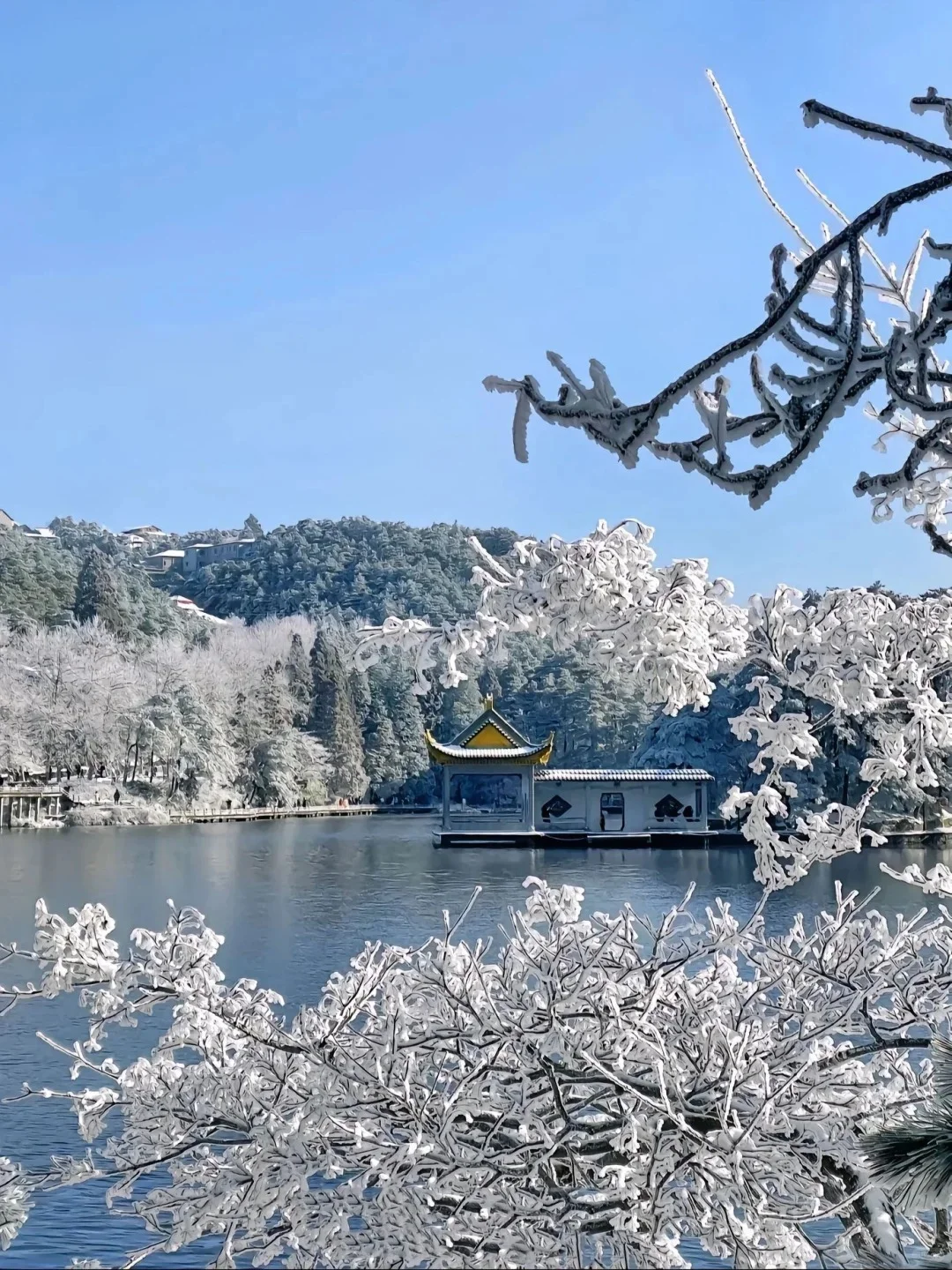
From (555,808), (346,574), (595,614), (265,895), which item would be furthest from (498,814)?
(346,574)

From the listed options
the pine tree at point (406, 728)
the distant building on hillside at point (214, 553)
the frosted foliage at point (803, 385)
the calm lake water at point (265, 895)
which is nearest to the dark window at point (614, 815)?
the calm lake water at point (265, 895)

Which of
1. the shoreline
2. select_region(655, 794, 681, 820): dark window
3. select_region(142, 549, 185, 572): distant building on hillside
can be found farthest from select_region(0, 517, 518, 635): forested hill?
select_region(655, 794, 681, 820): dark window

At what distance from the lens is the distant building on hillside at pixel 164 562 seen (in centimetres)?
8129

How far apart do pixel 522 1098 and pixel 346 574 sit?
68583 mm

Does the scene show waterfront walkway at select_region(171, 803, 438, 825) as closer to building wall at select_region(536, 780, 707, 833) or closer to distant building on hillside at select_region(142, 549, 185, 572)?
building wall at select_region(536, 780, 707, 833)

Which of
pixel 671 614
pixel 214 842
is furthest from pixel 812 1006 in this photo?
pixel 214 842

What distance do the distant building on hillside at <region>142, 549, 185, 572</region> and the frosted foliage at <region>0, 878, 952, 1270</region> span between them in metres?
80.4

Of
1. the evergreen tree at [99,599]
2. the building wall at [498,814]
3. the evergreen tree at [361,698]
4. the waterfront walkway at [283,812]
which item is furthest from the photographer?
the evergreen tree at [361,698]

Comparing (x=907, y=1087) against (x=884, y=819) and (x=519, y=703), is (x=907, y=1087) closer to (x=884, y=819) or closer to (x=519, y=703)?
(x=884, y=819)

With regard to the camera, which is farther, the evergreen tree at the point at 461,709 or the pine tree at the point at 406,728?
the evergreen tree at the point at 461,709

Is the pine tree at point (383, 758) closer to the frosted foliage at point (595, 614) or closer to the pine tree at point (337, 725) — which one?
the pine tree at point (337, 725)

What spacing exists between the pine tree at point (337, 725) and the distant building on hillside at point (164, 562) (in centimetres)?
3920

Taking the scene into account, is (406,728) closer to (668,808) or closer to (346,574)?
(668,808)

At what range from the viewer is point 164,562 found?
269 ft
